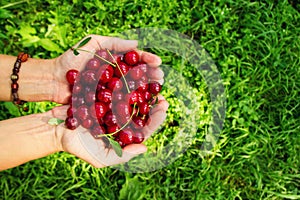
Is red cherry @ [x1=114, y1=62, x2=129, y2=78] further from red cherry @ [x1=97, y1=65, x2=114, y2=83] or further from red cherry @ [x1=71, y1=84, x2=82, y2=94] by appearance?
red cherry @ [x1=71, y1=84, x2=82, y2=94]

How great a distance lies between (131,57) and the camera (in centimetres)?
286

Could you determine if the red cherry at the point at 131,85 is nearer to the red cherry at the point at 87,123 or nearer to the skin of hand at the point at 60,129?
the skin of hand at the point at 60,129

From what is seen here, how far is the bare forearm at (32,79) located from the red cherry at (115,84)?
45 cm

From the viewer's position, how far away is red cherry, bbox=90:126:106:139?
108 inches

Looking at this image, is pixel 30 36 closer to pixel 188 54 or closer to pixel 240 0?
pixel 188 54

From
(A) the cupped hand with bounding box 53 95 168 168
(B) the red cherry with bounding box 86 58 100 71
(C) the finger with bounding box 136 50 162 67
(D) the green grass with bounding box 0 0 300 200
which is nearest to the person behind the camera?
(A) the cupped hand with bounding box 53 95 168 168

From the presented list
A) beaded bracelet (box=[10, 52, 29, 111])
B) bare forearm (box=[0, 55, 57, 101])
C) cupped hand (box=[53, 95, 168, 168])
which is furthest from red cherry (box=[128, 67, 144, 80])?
beaded bracelet (box=[10, 52, 29, 111])

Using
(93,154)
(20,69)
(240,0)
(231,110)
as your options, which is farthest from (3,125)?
(240,0)

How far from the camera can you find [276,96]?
11.4 ft

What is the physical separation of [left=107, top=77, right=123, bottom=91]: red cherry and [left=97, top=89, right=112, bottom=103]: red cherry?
0.03 metres

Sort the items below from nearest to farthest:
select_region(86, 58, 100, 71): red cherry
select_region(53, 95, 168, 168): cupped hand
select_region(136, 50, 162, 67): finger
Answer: select_region(53, 95, 168, 168): cupped hand < select_region(86, 58, 100, 71): red cherry < select_region(136, 50, 162, 67): finger

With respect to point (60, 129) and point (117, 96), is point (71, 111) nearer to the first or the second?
point (60, 129)

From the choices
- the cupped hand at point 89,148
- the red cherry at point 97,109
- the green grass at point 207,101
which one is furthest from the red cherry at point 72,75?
the green grass at point 207,101

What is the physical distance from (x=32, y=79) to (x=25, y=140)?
456 millimetres
